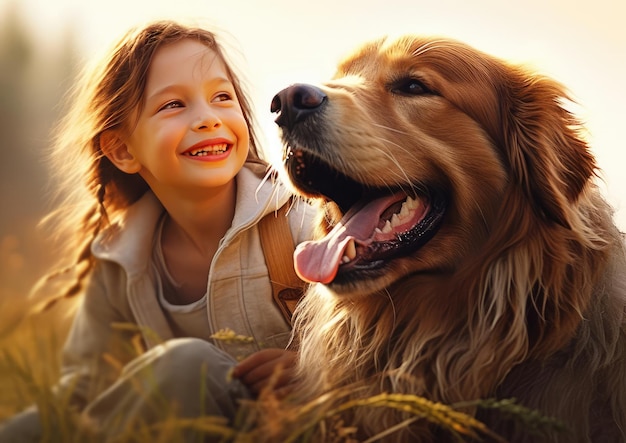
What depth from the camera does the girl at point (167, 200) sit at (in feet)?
11.5

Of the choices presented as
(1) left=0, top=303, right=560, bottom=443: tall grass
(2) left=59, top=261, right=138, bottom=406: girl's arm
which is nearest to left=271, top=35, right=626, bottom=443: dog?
(1) left=0, top=303, right=560, bottom=443: tall grass

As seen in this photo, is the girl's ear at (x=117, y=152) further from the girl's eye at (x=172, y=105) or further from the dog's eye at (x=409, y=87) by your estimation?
the dog's eye at (x=409, y=87)

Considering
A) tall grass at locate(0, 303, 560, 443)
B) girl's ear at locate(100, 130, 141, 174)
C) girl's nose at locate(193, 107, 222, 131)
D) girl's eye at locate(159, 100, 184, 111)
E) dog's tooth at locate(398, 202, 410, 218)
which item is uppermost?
girl's eye at locate(159, 100, 184, 111)

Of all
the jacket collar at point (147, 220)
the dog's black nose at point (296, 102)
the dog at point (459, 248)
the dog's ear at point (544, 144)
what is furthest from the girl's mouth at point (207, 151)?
the dog's ear at point (544, 144)

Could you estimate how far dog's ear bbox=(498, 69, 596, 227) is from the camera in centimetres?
Answer: 253

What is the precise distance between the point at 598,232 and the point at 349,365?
2.96 feet

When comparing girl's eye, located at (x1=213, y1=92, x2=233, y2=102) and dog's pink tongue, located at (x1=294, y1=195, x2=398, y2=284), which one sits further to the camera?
girl's eye, located at (x1=213, y1=92, x2=233, y2=102)

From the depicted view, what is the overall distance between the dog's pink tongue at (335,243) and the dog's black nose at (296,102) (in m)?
0.37

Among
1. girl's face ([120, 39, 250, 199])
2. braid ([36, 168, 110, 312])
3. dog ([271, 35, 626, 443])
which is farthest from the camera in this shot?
braid ([36, 168, 110, 312])

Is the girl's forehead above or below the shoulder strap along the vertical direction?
above

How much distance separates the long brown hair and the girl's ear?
0.03 m

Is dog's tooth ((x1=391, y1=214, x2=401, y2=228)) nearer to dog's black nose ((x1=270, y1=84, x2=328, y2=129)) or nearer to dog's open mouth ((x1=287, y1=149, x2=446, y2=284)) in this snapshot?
dog's open mouth ((x1=287, y1=149, x2=446, y2=284))

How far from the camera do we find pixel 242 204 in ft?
11.8

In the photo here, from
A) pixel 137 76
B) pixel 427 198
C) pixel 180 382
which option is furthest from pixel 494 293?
pixel 137 76
